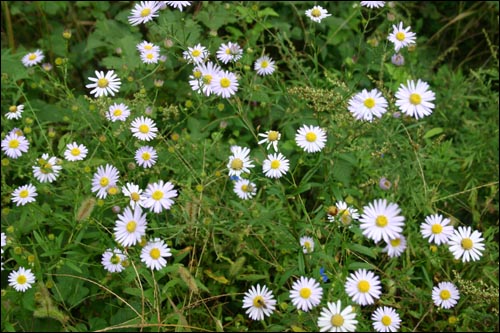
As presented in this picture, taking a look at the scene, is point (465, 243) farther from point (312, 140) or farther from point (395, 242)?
point (312, 140)

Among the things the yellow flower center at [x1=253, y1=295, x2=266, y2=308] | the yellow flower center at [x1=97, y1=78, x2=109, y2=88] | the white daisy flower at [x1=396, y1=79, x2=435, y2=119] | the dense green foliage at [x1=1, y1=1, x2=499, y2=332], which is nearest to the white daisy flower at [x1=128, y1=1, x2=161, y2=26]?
the dense green foliage at [x1=1, y1=1, x2=499, y2=332]

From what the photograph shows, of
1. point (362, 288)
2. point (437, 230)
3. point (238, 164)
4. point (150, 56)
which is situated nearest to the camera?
point (362, 288)

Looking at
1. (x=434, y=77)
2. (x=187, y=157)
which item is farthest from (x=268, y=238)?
(x=434, y=77)

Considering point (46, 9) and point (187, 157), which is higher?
point (46, 9)

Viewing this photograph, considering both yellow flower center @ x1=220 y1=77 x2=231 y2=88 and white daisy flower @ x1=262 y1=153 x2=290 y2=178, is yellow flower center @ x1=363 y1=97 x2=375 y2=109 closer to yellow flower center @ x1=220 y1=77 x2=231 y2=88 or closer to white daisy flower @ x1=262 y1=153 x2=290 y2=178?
white daisy flower @ x1=262 y1=153 x2=290 y2=178

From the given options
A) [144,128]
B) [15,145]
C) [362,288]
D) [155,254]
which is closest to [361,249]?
[362,288]

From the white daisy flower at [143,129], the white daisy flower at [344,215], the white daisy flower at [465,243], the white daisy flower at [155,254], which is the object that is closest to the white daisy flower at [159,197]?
the white daisy flower at [155,254]

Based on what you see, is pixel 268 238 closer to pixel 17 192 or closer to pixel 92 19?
pixel 17 192
